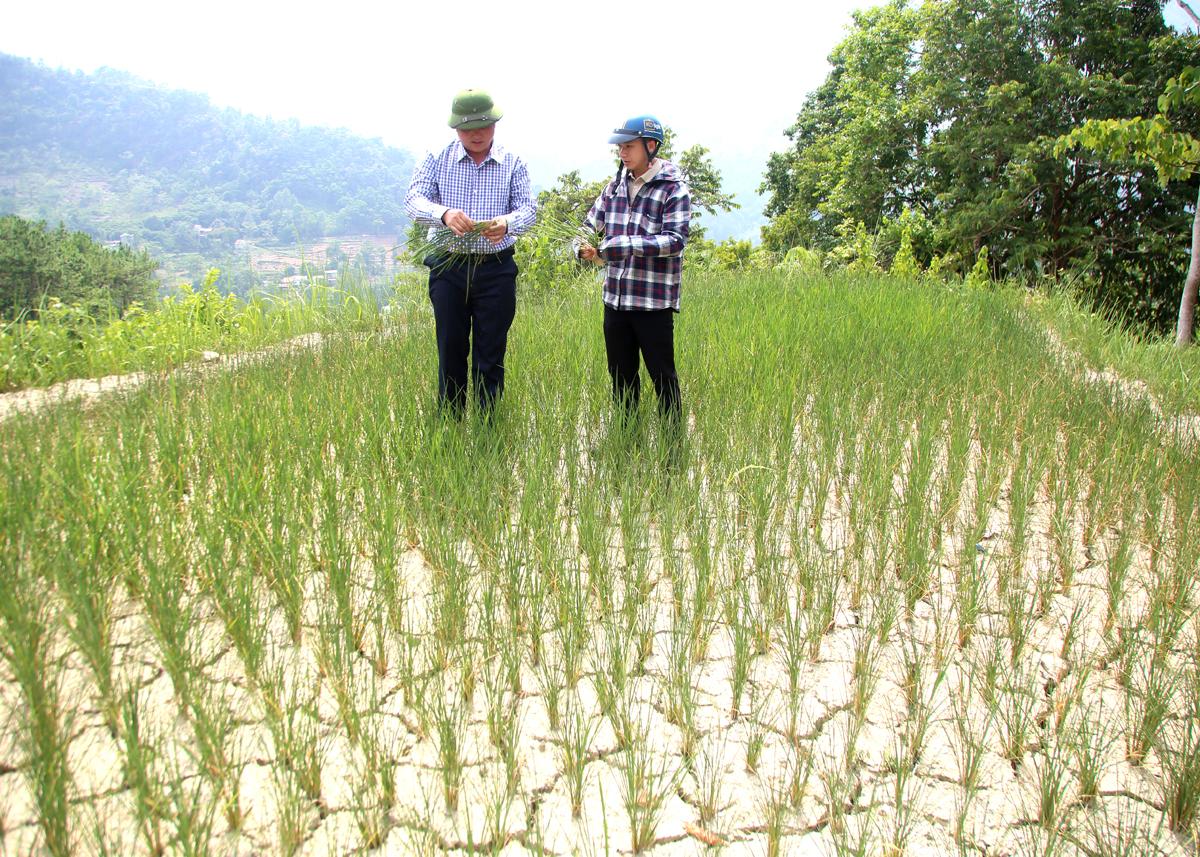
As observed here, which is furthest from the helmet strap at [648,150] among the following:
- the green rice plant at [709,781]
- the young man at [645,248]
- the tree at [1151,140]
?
the tree at [1151,140]

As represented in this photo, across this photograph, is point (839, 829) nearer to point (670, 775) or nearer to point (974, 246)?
point (670, 775)

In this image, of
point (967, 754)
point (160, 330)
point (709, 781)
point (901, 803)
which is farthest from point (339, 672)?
point (160, 330)

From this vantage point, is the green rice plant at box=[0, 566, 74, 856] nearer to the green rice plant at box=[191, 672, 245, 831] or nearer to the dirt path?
the green rice plant at box=[191, 672, 245, 831]

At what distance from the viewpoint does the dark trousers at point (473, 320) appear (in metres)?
3.24

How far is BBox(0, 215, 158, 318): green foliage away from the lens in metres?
28.8

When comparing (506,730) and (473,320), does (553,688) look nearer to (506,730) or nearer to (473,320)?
(506,730)

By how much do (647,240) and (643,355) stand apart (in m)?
0.55

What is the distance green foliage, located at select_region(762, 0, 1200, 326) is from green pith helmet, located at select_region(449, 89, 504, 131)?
14.3m

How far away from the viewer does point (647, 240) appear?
2.96 m

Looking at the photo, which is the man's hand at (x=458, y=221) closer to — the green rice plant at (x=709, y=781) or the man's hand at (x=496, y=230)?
the man's hand at (x=496, y=230)

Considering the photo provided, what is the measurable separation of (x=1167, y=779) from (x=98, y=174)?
14929 centimetres

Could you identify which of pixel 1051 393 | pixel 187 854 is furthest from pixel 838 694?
pixel 1051 393

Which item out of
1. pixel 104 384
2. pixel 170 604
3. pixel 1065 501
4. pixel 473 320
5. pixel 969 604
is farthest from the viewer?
pixel 104 384

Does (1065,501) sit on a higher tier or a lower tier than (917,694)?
higher
